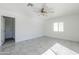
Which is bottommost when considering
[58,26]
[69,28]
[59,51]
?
[59,51]

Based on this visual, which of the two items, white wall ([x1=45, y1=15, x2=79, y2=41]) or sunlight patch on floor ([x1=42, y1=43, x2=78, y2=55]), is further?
white wall ([x1=45, y1=15, x2=79, y2=41])

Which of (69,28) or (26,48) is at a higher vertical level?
(69,28)

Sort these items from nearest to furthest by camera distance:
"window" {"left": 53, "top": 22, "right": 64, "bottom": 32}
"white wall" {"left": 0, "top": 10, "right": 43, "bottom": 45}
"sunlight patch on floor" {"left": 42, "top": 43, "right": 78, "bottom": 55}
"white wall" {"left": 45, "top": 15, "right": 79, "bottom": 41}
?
1. "sunlight patch on floor" {"left": 42, "top": 43, "right": 78, "bottom": 55}
2. "white wall" {"left": 0, "top": 10, "right": 43, "bottom": 45}
3. "white wall" {"left": 45, "top": 15, "right": 79, "bottom": 41}
4. "window" {"left": 53, "top": 22, "right": 64, "bottom": 32}

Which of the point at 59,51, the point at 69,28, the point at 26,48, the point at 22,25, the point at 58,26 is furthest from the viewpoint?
the point at 58,26

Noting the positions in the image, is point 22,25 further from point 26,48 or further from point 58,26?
point 58,26

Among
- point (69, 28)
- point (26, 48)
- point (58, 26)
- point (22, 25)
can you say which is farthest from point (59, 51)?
point (58, 26)

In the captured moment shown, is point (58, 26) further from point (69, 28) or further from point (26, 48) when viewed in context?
point (26, 48)

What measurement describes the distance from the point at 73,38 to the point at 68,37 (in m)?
0.58

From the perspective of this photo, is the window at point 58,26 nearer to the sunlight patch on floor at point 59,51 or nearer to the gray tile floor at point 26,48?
the gray tile floor at point 26,48

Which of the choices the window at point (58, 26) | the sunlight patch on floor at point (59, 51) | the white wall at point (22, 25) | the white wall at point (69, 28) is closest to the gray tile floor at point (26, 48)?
the sunlight patch on floor at point (59, 51)

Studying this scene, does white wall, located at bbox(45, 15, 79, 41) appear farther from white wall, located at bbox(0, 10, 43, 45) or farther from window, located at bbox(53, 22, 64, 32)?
white wall, located at bbox(0, 10, 43, 45)

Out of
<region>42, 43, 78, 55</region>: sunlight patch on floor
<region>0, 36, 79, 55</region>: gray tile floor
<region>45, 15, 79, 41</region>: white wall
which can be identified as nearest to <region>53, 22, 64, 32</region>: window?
<region>45, 15, 79, 41</region>: white wall

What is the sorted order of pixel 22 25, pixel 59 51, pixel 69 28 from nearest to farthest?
pixel 59 51 < pixel 22 25 < pixel 69 28

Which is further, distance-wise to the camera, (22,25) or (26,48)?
(22,25)
